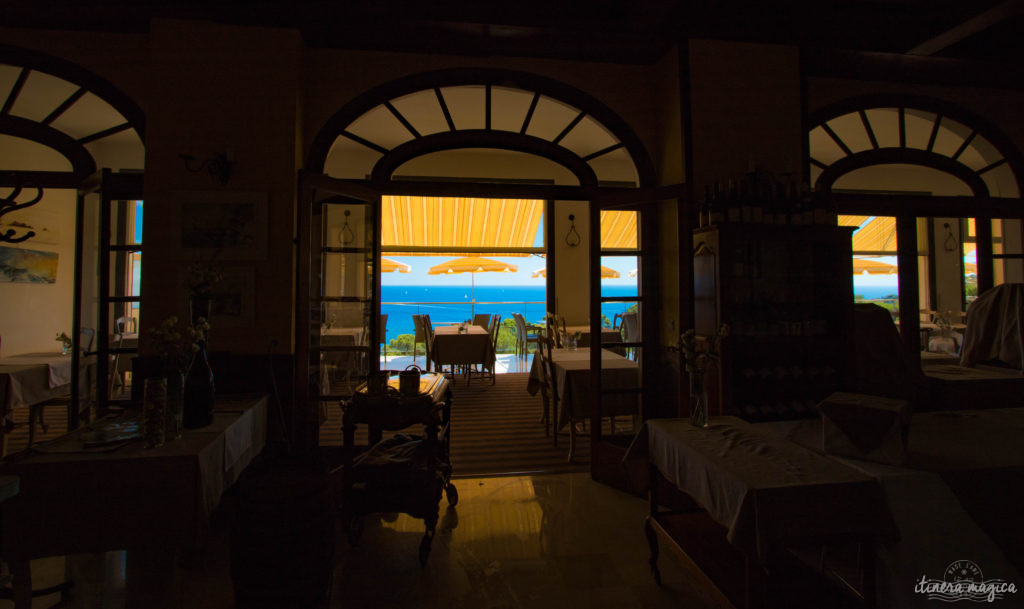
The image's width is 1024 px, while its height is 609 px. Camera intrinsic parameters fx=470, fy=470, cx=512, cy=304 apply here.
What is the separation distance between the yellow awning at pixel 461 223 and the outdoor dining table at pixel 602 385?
→ 532cm

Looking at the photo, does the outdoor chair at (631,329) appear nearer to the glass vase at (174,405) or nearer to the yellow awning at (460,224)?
the glass vase at (174,405)

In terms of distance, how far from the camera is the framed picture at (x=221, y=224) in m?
3.06

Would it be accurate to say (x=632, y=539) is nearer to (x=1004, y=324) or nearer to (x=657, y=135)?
(x=1004, y=324)

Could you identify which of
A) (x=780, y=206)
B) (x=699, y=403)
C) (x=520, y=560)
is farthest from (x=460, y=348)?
(x=699, y=403)

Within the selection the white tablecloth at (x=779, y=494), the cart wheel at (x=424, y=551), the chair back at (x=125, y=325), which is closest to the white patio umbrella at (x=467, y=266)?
the chair back at (x=125, y=325)

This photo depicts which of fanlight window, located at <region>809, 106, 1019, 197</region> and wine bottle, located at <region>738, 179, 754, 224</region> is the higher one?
fanlight window, located at <region>809, 106, 1019, 197</region>

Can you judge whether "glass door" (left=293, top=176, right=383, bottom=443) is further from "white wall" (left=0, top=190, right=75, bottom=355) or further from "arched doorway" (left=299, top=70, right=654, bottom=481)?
"white wall" (left=0, top=190, right=75, bottom=355)

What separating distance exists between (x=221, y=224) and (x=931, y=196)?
211 inches

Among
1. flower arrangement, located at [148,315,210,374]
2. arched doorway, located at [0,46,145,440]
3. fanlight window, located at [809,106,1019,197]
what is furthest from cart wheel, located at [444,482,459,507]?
fanlight window, located at [809,106,1019,197]

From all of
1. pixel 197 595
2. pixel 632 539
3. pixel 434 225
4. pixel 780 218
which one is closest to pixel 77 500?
pixel 197 595

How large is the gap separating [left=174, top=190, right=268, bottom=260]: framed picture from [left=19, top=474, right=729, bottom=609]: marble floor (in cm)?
167

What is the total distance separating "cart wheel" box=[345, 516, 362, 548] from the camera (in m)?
2.47

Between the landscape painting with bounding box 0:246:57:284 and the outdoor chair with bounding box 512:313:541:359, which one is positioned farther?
the outdoor chair with bounding box 512:313:541:359

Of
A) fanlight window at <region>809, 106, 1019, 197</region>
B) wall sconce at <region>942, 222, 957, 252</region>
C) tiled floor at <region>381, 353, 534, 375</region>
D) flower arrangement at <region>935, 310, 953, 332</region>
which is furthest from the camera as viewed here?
tiled floor at <region>381, 353, 534, 375</region>
